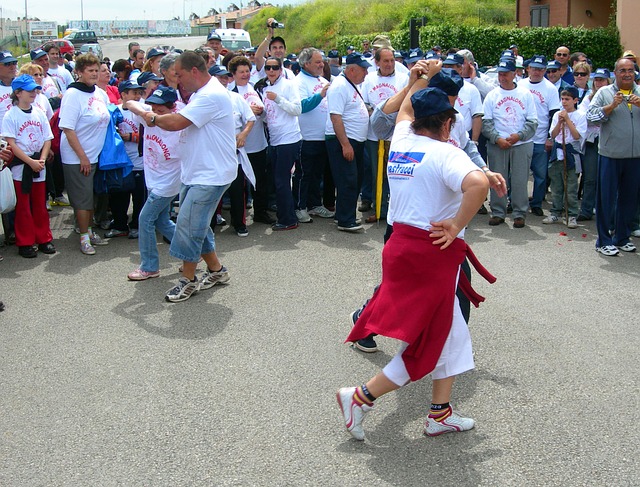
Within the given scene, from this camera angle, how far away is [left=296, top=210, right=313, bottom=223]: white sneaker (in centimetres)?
943

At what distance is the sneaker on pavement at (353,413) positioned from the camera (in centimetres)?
411

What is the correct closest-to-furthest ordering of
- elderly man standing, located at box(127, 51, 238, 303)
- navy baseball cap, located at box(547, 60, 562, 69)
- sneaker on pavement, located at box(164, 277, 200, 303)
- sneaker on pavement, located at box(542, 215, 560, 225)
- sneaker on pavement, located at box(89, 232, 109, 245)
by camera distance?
elderly man standing, located at box(127, 51, 238, 303) → sneaker on pavement, located at box(164, 277, 200, 303) → sneaker on pavement, located at box(89, 232, 109, 245) → sneaker on pavement, located at box(542, 215, 560, 225) → navy baseball cap, located at box(547, 60, 562, 69)

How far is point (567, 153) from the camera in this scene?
30.9 ft

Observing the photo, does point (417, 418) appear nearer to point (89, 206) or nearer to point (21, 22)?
point (89, 206)

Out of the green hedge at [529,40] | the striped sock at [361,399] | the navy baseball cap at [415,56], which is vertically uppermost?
the green hedge at [529,40]

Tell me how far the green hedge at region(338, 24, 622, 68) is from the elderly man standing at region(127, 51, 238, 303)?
87.5 ft

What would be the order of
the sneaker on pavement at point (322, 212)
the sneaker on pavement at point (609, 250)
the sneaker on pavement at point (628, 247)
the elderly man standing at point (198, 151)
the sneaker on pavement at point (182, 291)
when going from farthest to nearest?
the sneaker on pavement at point (322, 212) < the sneaker on pavement at point (628, 247) < the sneaker on pavement at point (609, 250) < the sneaker on pavement at point (182, 291) < the elderly man standing at point (198, 151)

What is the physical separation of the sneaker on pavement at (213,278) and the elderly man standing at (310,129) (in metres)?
2.64

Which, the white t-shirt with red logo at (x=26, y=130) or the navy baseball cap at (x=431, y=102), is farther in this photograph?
the white t-shirt with red logo at (x=26, y=130)

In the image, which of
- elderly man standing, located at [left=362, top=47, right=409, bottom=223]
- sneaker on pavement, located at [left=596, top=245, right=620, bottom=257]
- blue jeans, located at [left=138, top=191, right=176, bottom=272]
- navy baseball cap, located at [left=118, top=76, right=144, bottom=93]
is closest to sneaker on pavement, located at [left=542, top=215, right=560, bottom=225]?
sneaker on pavement, located at [left=596, top=245, right=620, bottom=257]

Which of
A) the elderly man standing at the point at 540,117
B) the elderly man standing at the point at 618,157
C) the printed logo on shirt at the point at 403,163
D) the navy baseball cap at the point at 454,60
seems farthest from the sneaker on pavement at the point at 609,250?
the printed logo on shirt at the point at 403,163

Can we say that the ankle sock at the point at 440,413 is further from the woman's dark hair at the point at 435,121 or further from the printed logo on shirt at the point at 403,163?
the woman's dark hair at the point at 435,121

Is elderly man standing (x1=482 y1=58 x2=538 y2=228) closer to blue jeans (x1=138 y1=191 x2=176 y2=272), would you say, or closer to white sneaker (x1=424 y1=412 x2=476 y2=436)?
blue jeans (x1=138 y1=191 x2=176 y2=272)

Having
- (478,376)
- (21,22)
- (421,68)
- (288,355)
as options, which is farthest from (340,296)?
(21,22)
